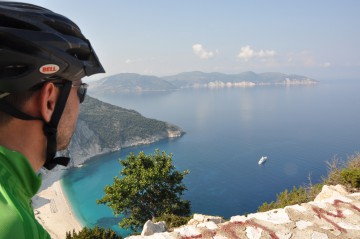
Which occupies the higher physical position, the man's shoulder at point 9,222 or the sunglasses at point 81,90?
the sunglasses at point 81,90

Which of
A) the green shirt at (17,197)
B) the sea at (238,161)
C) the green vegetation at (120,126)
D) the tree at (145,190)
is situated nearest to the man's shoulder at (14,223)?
the green shirt at (17,197)

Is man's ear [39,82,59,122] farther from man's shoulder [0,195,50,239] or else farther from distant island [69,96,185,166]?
distant island [69,96,185,166]

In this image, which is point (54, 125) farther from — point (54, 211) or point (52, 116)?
point (54, 211)

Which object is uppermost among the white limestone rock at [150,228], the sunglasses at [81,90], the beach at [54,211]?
the sunglasses at [81,90]

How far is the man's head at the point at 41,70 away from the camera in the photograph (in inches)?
64.7

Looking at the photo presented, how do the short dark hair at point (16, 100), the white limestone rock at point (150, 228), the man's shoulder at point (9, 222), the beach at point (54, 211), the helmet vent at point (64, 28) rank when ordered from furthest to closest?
the beach at point (54, 211), the white limestone rock at point (150, 228), the helmet vent at point (64, 28), the short dark hair at point (16, 100), the man's shoulder at point (9, 222)

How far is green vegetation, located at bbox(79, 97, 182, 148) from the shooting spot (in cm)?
12034

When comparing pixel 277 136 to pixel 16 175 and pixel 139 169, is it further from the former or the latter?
pixel 16 175

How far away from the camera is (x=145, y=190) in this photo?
2398 cm

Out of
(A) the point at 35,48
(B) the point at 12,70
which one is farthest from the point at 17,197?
(A) the point at 35,48

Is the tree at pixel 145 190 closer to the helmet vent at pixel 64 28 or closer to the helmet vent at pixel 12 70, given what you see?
the helmet vent at pixel 64 28

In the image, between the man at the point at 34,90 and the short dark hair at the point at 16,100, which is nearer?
the man at the point at 34,90

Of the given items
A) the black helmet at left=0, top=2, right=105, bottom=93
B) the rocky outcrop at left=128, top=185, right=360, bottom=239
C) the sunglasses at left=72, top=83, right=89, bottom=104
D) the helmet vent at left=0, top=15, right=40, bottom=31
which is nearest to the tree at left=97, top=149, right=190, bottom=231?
the rocky outcrop at left=128, top=185, right=360, bottom=239

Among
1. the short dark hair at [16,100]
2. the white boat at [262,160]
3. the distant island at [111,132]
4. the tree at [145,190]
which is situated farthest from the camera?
the distant island at [111,132]
